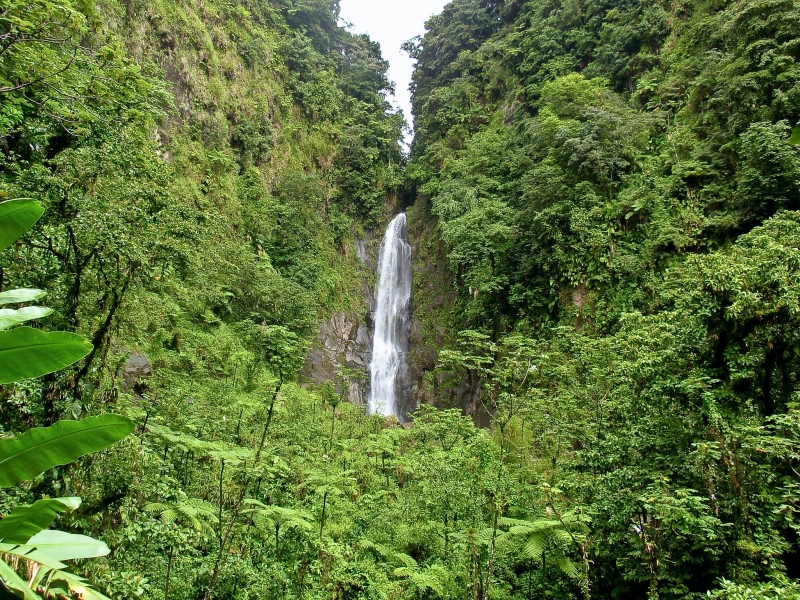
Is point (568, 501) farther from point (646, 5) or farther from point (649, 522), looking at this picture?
point (646, 5)

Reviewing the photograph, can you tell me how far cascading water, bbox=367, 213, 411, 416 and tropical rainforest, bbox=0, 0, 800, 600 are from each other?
3.89 feet

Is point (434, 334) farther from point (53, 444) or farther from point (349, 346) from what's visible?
point (53, 444)

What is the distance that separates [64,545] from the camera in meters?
0.86

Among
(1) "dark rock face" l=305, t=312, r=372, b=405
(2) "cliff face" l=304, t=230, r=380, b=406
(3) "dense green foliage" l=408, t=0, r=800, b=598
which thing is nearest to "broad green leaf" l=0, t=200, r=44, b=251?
(3) "dense green foliage" l=408, t=0, r=800, b=598

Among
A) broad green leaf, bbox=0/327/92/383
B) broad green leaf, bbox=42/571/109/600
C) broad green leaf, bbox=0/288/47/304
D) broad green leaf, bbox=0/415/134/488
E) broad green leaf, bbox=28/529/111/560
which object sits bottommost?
broad green leaf, bbox=42/571/109/600

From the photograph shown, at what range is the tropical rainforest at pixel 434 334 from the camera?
3.92 metres

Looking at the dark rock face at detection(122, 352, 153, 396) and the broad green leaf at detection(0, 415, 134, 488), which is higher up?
the broad green leaf at detection(0, 415, 134, 488)

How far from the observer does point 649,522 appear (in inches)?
176

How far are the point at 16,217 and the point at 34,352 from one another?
0.27 metres

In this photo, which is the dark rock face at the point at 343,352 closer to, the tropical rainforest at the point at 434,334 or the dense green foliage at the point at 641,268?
the tropical rainforest at the point at 434,334

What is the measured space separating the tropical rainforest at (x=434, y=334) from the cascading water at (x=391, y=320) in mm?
1186

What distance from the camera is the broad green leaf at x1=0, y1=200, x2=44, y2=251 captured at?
850 millimetres

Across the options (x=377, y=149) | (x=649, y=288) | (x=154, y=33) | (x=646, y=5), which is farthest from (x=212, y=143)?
(x=646, y=5)

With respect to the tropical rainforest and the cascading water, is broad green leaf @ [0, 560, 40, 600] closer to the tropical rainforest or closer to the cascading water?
the tropical rainforest
